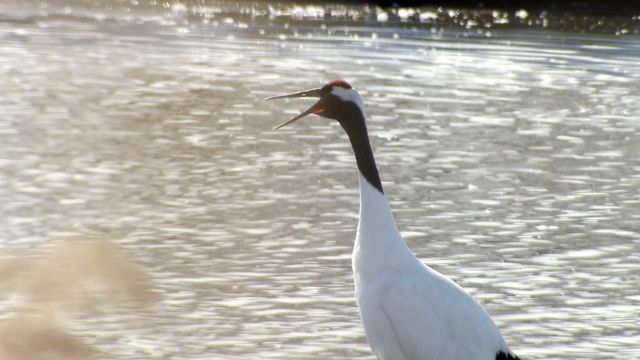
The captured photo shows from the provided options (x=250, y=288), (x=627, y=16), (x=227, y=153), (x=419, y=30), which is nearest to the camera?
(x=250, y=288)

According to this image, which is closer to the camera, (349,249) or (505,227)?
(349,249)

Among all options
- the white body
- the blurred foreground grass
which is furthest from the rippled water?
the blurred foreground grass

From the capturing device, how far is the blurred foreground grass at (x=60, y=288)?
3.73ft

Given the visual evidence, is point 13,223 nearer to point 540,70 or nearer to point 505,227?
point 505,227

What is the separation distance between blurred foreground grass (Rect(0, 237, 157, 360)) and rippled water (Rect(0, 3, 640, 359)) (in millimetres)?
4755

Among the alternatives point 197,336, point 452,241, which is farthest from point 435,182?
point 197,336

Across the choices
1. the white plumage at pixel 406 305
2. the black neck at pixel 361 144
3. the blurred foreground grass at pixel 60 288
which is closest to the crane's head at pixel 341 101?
the black neck at pixel 361 144

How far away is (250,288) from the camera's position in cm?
727

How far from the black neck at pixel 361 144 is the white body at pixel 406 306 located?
74 mm

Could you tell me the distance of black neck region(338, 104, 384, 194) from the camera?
4805mm

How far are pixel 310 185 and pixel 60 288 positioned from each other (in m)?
9.55

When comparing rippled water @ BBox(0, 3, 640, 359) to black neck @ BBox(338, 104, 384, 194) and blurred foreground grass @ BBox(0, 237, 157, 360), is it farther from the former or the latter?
blurred foreground grass @ BBox(0, 237, 157, 360)

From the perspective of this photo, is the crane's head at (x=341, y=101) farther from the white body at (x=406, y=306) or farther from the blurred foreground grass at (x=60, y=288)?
the blurred foreground grass at (x=60, y=288)

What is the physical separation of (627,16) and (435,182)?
21.4 meters
